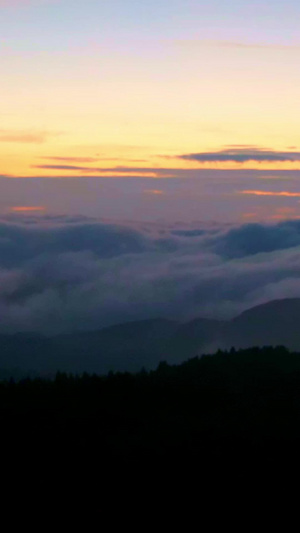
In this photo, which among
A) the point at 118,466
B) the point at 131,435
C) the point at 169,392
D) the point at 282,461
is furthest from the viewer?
the point at 169,392

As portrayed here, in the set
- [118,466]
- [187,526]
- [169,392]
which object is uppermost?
→ [169,392]

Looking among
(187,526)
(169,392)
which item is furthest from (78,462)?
(169,392)

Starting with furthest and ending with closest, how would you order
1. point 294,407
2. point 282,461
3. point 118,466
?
point 294,407
point 118,466
point 282,461

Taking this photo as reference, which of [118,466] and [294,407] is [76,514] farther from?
[294,407]

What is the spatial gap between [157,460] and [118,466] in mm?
2353

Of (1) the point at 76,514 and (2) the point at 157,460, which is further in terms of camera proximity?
(2) the point at 157,460

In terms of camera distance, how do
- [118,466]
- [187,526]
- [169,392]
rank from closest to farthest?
1. [187,526]
2. [118,466]
3. [169,392]

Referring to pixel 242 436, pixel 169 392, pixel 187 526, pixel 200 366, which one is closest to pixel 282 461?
pixel 242 436

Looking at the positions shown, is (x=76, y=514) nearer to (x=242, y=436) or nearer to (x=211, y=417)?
(x=242, y=436)

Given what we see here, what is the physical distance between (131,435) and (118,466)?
5642 millimetres

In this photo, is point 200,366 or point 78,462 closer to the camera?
point 78,462

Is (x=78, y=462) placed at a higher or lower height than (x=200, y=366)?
lower

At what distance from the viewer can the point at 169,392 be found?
213ft

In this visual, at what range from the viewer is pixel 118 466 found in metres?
48.4
